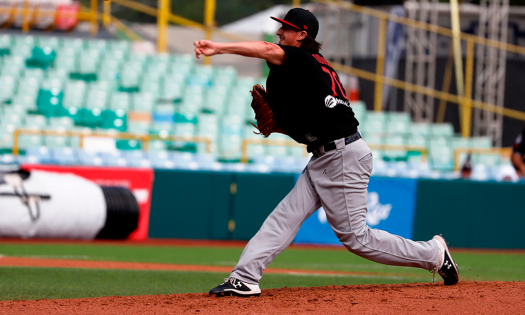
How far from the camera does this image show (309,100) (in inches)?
168

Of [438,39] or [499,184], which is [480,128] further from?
[499,184]

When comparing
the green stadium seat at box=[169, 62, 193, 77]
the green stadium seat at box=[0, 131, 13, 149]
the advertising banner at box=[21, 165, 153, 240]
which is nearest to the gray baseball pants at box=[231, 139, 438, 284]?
the advertising banner at box=[21, 165, 153, 240]

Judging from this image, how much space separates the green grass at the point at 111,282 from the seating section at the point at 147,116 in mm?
5413

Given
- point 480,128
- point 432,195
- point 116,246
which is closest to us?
point 116,246

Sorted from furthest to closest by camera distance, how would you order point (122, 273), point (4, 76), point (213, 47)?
point (4, 76) < point (122, 273) < point (213, 47)

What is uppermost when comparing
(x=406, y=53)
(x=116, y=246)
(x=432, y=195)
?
(x=406, y=53)

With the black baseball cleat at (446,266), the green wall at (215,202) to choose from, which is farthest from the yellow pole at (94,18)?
the black baseball cleat at (446,266)

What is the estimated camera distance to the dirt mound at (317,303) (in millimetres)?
3926

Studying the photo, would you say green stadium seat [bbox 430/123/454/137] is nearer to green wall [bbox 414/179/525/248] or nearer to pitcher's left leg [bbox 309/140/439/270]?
green wall [bbox 414/179/525/248]

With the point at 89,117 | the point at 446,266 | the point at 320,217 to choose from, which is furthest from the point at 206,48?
the point at 89,117

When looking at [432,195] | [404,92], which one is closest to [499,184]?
[432,195]

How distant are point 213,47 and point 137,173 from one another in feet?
23.2

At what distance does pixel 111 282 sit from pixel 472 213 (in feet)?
24.6

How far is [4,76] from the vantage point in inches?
586
